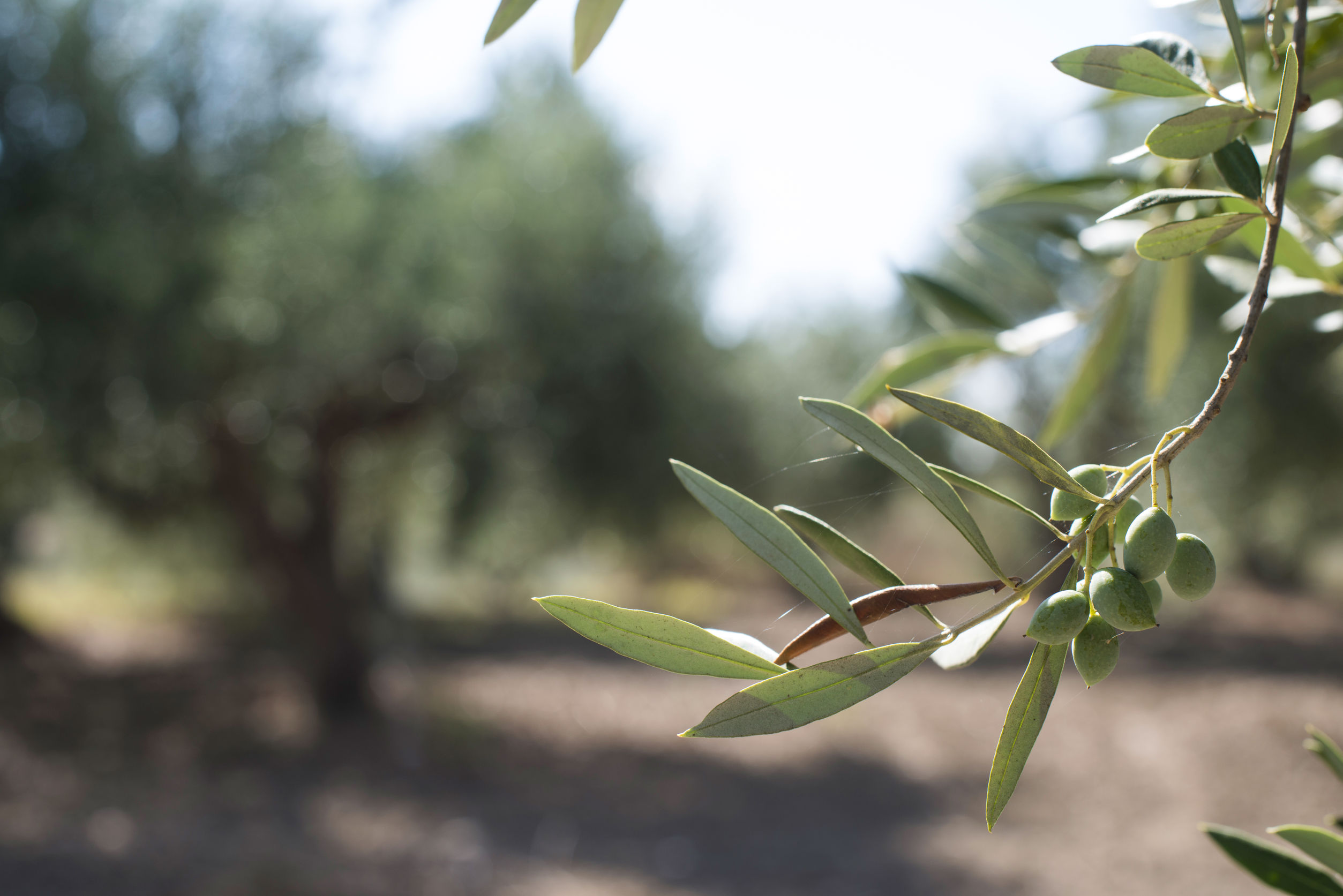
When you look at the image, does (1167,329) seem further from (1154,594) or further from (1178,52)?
(1154,594)

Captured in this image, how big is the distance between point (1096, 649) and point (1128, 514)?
0.18ft

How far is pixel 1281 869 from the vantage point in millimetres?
458

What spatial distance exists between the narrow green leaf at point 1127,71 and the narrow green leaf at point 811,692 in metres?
0.27

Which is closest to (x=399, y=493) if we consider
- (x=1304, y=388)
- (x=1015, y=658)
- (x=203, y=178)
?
(x=203, y=178)

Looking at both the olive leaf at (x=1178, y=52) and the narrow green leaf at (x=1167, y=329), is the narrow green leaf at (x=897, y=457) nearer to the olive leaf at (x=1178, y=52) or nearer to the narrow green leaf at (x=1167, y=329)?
the olive leaf at (x=1178, y=52)

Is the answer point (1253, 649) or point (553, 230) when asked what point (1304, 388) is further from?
point (553, 230)

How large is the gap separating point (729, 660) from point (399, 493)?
24.8ft

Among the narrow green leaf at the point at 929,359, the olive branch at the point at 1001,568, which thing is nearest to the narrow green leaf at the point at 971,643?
the olive branch at the point at 1001,568

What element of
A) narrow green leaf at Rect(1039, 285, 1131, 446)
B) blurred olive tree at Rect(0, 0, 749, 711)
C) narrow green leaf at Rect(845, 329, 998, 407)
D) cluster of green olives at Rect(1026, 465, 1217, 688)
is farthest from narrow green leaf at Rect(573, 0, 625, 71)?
blurred olive tree at Rect(0, 0, 749, 711)

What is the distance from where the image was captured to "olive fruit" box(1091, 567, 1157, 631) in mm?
324

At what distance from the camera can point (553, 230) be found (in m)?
5.60

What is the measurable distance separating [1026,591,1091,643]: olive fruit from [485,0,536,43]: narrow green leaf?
36 centimetres

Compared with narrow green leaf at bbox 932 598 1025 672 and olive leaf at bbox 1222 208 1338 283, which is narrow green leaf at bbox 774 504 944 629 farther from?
olive leaf at bbox 1222 208 1338 283

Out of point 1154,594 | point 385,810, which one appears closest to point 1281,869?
point 1154,594
